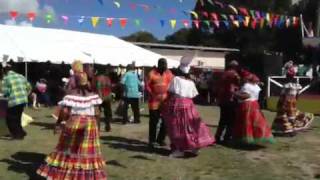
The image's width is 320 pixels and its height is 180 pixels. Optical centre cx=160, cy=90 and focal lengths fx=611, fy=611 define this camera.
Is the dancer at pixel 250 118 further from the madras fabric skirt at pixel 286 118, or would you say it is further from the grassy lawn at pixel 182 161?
the madras fabric skirt at pixel 286 118

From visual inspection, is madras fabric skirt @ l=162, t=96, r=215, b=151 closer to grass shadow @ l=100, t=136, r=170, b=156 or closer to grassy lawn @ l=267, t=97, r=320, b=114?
grass shadow @ l=100, t=136, r=170, b=156

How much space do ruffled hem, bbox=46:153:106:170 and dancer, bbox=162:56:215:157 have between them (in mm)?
2591

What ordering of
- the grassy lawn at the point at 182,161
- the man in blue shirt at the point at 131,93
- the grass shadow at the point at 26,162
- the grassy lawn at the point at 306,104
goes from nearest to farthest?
the grass shadow at the point at 26,162
the grassy lawn at the point at 182,161
the man in blue shirt at the point at 131,93
the grassy lawn at the point at 306,104

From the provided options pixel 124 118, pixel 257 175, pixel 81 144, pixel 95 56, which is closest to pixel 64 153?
pixel 81 144

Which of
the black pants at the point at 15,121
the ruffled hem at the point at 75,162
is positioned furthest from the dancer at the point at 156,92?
the ruffled hem at the point at 75,162

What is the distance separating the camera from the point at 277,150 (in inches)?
458

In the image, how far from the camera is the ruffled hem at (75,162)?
25.9ft

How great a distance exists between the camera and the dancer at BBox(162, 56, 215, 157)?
10352 mm

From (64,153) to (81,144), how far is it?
263mm

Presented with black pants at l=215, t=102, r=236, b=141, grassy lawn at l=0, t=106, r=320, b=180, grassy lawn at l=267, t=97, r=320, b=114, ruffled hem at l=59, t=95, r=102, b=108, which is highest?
ruffled hem at l=59, t=95, r=102, b=108

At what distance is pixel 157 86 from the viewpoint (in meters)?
11.5

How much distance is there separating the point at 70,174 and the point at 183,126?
2973mm

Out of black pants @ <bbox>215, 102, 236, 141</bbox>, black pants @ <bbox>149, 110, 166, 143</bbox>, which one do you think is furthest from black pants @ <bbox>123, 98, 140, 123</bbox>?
black pants @ <bbox>149, 110, 166, 143</bbox>

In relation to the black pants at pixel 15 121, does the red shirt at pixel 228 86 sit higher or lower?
higher
